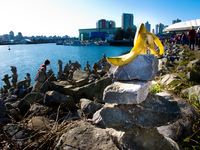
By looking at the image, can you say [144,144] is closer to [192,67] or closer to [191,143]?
[191,143]

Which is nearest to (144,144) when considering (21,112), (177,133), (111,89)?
(111,89)

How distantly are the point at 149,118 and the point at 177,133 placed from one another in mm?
1636

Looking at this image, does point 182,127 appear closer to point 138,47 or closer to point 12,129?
point 138,47

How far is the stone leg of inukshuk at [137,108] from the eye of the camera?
9.36ft

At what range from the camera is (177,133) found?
4.02 meters

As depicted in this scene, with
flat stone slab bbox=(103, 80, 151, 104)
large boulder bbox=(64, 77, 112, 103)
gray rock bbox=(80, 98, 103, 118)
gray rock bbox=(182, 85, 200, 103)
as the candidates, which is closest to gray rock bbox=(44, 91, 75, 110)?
gray rock bbox=(80, 98, 103, 118)

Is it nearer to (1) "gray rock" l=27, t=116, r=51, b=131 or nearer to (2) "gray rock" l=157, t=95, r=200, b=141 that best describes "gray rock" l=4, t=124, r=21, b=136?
(1) "gray rock" l=27, t=116, r=51, b=131

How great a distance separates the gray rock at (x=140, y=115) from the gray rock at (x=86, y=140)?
331mm

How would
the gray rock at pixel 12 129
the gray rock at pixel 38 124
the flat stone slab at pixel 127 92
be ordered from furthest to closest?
1. the gray rock at pixel 38 124
2. the gray rock at pixel 12 129
3. the flat stone slab at pixel 127 92

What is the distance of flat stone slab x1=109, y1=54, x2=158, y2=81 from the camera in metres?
2.91

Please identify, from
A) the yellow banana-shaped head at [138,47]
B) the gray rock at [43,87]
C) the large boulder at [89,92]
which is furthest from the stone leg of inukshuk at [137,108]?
the gray rock at [43,87]

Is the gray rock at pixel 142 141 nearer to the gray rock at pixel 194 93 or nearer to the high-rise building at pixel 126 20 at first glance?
the gray rock at pixel 194 93

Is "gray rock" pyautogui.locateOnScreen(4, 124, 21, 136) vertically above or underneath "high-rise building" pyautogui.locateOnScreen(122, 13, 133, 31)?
underneath

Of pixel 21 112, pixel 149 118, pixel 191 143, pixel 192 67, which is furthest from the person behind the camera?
pixel 192 67
